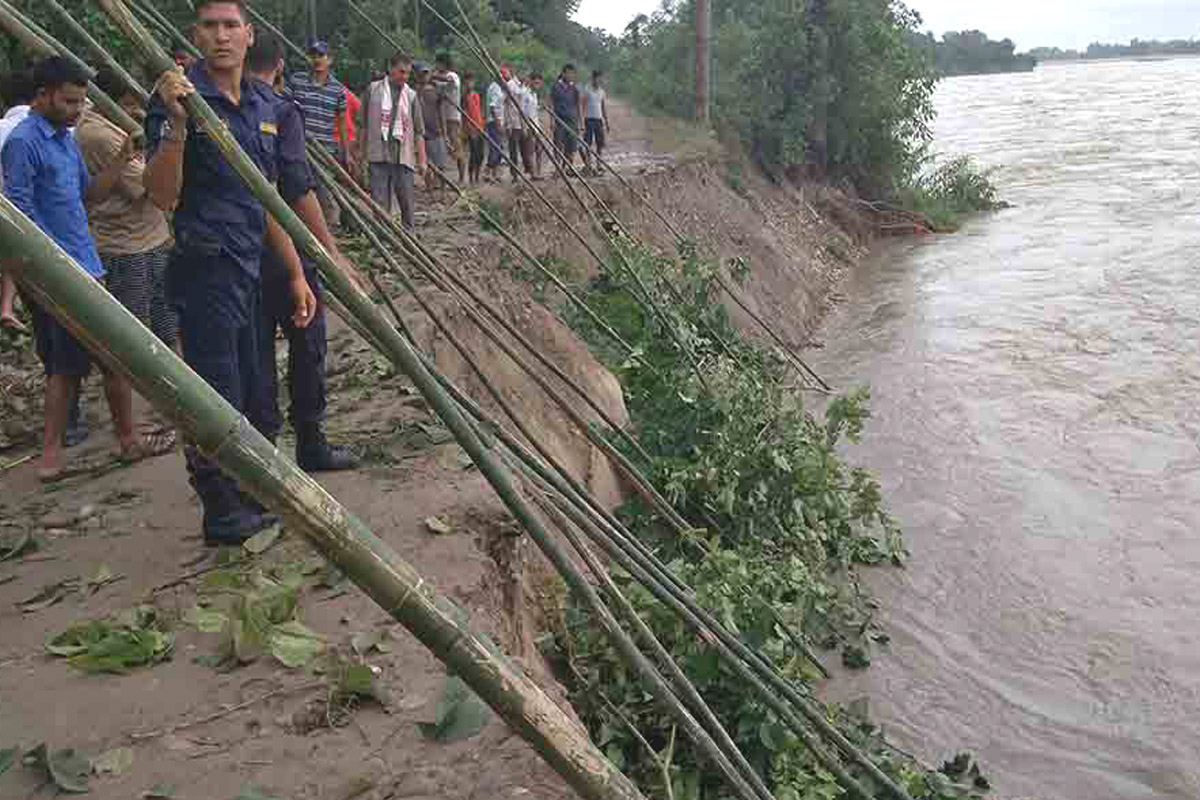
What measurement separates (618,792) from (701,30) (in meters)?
16.4

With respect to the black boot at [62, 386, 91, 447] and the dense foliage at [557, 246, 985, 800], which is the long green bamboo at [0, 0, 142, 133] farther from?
the dense foliage at [557, 246, 985, 800]

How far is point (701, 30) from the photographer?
16656 mm

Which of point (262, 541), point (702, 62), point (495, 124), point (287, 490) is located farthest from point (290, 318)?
point (702, 62)

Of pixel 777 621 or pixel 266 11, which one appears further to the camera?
pixel 266 11

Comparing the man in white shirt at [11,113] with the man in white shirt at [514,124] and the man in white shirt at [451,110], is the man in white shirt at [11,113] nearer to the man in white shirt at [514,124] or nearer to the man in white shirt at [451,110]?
the man in white shirt at [451,110]

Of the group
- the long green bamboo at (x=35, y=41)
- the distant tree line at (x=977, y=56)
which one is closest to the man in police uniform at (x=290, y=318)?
the long green bamboo at (x=35, y=41)

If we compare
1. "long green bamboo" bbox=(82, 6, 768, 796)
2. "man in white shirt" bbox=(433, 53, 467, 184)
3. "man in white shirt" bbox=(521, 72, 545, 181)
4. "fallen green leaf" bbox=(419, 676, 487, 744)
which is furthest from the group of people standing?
"man in white shirt" bbox=(521, 72, 545, 181)

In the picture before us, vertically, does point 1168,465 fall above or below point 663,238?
below

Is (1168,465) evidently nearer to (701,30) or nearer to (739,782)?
(739,782)

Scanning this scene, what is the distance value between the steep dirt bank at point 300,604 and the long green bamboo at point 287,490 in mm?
781

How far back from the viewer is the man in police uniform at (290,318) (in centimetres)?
324

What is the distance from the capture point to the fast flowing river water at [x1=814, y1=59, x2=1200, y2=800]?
4598 millimetres

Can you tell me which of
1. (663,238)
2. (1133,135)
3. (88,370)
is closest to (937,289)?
(663,238)

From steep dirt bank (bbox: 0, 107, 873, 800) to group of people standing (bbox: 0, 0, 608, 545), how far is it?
248 millimetres
